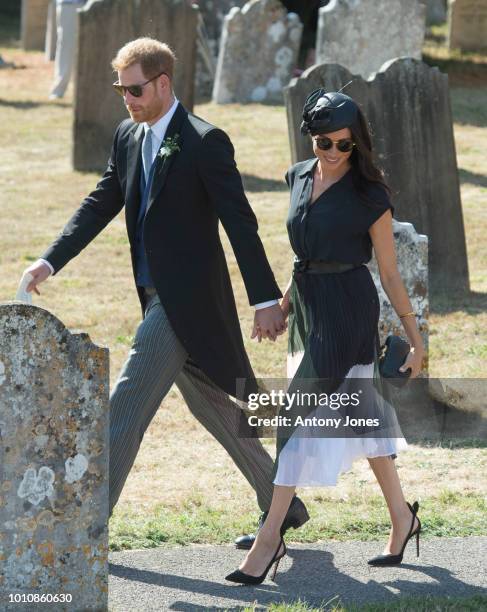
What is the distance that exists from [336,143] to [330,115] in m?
0.10

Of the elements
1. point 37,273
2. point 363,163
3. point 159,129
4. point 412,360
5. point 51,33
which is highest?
point 51,33

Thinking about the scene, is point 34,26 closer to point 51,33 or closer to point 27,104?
point 51,33

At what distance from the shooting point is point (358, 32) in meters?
16.2

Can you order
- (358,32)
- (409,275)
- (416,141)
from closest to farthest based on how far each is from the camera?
(409,275), (416,141), (358,32)

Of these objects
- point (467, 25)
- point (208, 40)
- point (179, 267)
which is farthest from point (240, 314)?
point (467, 25)

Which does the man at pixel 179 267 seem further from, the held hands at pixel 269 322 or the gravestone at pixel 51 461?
the gravestone at pixel 51 461

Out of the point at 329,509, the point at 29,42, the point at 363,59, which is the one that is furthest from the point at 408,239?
the point at 29,42

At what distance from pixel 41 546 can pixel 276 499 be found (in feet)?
3.13

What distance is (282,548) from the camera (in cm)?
465

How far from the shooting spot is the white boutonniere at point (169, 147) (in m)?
4.80

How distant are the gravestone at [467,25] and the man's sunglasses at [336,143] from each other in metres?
16.1

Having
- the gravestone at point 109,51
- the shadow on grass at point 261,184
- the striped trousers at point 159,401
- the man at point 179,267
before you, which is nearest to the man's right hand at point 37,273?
the man at point 179,267

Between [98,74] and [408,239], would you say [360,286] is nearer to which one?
[408,239]

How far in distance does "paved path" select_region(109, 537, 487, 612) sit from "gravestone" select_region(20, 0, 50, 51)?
19882 mm
